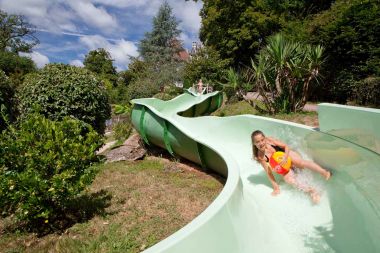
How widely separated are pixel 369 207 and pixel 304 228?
773 mm

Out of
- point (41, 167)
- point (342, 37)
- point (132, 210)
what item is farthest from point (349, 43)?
point (41, 167)

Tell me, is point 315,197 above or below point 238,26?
below

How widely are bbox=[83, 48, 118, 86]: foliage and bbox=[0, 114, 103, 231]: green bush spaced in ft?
154

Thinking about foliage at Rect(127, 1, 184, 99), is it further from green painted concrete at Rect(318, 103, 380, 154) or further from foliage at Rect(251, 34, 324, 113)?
green painted concrete at Rect(318, 103, 380, 154)

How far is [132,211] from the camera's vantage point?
4.63m

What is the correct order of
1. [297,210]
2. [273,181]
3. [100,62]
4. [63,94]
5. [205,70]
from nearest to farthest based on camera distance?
1. [297,210]
2. [273,181]
3. [63,94]
4. [205,70]
5. [100,62]

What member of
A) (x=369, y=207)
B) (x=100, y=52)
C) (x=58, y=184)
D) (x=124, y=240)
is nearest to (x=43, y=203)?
(x=58, y=184)

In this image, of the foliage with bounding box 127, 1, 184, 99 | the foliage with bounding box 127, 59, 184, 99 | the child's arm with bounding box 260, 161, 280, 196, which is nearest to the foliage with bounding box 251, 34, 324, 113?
the child's arm with bounding box 260, 161, 280, 196

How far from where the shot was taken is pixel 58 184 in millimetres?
3688

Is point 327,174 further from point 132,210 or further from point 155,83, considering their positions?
point 155,83

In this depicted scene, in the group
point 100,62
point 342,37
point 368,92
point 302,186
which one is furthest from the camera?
point 100,62

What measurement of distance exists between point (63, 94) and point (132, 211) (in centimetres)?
387

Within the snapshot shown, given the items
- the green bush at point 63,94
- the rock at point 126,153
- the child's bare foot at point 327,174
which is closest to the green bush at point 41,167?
the child's bare foot at point 327,174

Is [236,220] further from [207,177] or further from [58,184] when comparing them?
[207,177]
